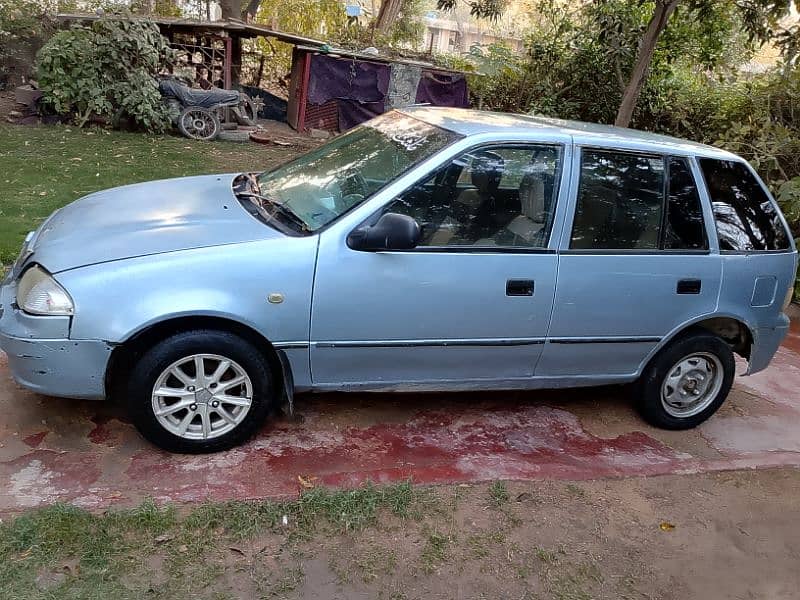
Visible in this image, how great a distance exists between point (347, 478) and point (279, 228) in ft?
4.17

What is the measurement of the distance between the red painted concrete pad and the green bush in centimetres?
866

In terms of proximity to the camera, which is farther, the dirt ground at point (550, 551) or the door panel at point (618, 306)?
the door panel at point (618, 306)

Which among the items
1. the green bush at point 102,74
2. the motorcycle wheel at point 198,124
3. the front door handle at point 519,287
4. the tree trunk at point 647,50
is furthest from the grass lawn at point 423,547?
the motorcycle wheel at point 198,124

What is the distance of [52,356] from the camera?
3.08 meters

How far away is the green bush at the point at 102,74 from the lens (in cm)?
1141

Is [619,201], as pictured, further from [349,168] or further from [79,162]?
[79,162]

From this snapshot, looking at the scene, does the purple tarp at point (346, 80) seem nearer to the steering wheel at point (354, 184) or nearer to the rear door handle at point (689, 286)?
the steering wheel at point (354, 184)

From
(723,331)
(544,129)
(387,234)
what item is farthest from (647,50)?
(387,234)

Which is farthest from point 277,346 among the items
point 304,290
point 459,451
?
point 459,451

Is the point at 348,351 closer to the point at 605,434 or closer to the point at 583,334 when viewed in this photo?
the point at 583,334

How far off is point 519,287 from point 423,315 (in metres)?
0.53

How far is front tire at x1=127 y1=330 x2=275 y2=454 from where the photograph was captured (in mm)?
3186

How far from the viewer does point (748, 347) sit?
4.31 meters

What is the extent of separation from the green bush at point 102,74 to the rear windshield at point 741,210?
9872 millimetres
